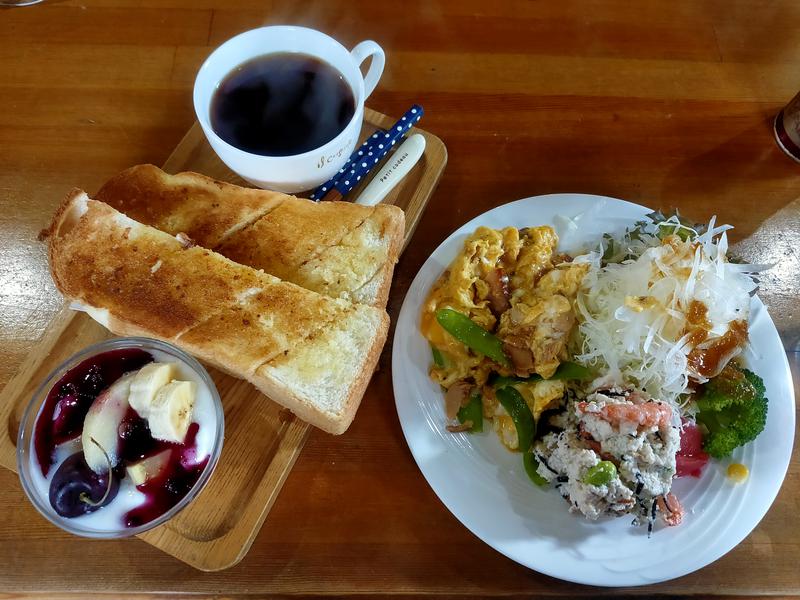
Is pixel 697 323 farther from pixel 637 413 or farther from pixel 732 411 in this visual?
pixel 637 413

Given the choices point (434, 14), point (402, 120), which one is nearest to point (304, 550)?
point (402, 120)

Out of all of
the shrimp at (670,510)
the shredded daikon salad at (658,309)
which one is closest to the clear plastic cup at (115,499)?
the shredded daikon salad at (658,309)

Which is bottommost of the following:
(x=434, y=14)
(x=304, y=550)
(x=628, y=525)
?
(x=304, y=550)

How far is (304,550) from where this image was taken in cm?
166

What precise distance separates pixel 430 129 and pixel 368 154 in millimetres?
351

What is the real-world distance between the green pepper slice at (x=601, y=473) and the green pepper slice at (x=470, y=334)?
0.40 meters

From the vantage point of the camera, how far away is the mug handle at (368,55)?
5.92ft

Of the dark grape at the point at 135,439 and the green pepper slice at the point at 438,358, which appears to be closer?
the dark grape at the point at 135,439

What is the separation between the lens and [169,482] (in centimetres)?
143

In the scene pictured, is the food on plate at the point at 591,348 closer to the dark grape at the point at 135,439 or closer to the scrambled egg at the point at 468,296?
the scrambled egg at the point at 468,296

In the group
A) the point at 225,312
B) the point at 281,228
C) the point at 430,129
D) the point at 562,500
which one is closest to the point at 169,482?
the point at 225,312

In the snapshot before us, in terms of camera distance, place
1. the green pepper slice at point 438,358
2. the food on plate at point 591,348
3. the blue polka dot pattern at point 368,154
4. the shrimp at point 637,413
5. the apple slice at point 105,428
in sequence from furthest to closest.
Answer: the blue polka dot pattern at point 368,154 < the green pepper slice at point 438,358 < the food on plate at point 591,348 < the shrimp at point 637,413 < the apple slice at point 105,428

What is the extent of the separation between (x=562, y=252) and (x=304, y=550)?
3.99 feet

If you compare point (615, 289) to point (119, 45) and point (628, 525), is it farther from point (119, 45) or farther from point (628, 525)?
point (119, 45)
